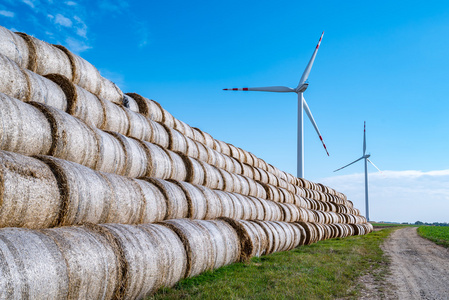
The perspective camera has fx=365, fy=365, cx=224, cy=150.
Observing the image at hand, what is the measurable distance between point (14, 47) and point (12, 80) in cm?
215

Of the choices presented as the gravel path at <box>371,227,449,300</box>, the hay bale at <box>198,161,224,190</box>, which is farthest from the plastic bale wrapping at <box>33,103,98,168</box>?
the gravel path at <box>371,227,449,300</box>

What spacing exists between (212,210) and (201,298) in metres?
6.34

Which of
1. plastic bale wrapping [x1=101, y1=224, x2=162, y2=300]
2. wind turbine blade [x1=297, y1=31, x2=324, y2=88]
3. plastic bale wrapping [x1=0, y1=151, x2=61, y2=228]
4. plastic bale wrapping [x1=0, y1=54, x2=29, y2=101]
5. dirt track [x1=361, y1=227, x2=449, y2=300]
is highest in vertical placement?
wind turbine blade [x1=297, y1=31, x2=324, y2=88]

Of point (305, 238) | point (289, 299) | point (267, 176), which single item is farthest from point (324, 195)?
point (289, 299)

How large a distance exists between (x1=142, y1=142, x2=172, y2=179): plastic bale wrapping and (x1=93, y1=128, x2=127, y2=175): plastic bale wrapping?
1.39 m

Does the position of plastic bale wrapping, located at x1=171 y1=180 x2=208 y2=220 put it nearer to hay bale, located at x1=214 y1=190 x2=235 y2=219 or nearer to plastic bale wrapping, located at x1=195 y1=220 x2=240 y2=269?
plastic bale wrapping, located at x1=195 y1=220 x2=240 y2=269

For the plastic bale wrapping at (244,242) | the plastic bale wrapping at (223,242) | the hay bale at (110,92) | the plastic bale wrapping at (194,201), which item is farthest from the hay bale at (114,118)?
the plastic bale wrapping at (244,242)

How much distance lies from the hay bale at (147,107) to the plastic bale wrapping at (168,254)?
906 cm

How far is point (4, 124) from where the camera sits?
295 inches

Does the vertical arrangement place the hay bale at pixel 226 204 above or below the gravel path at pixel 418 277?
above

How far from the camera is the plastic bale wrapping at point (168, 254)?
7.89 meters

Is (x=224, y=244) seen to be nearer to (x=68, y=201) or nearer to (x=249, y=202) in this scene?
(x=68, y=201)

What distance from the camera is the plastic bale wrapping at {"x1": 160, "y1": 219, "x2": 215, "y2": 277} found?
9047mm

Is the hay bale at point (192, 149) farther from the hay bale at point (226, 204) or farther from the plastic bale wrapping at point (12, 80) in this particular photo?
the plastic bale wrapping at point (12, 80)
